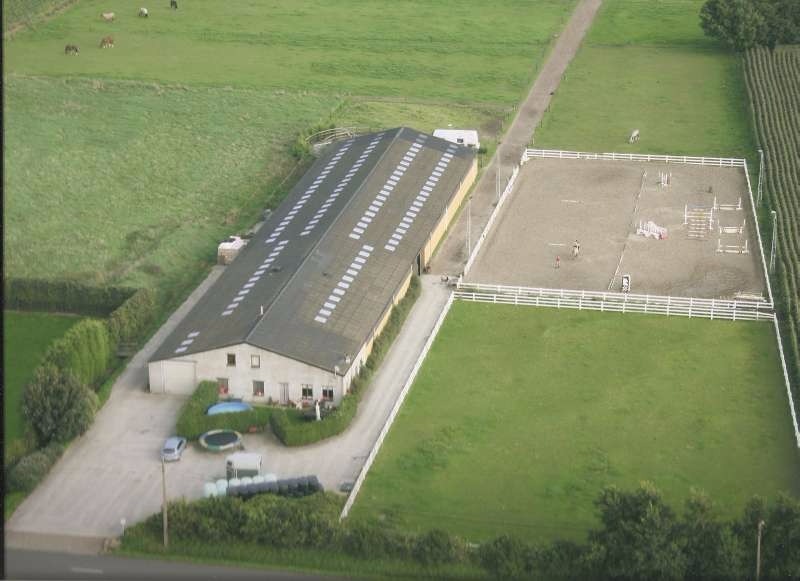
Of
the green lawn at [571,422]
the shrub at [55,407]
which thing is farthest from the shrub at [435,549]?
the shrub at [55,407]

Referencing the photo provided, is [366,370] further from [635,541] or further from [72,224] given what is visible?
[72,224]

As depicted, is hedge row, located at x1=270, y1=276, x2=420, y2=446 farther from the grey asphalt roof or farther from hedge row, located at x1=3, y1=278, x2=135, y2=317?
hedge row, located at x1=3, y1=278, x2=135, y2=317

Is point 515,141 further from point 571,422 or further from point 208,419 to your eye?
point 208,419

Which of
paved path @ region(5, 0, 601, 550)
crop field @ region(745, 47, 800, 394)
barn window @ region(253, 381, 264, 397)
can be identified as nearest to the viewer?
Result: paved path @ region(5, 0, 601, 550)

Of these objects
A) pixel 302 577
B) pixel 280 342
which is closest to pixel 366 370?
pixel 280 342

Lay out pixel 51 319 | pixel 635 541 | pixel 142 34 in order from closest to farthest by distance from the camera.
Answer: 1. pixel 635 541
2. pixel 51 319
3. pixel 142 34

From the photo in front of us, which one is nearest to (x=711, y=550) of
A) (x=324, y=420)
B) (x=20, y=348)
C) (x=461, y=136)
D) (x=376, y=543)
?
(x=376, y=543)

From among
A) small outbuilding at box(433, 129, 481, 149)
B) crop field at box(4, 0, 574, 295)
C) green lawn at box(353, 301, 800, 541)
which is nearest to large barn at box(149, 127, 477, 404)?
green lawn at box(353, 301, 800, 541)
